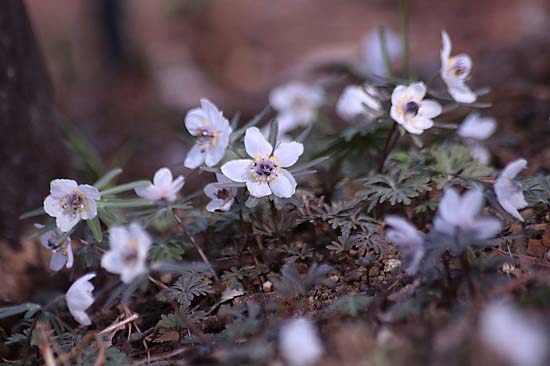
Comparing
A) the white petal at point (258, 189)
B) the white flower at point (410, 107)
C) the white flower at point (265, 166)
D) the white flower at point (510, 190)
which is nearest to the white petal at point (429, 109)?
the white flower at point (410, 107)

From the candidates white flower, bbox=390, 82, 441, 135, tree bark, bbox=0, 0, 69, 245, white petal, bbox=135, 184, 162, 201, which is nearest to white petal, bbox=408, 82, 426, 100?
white flower, bbox=390, 82, 441, 135

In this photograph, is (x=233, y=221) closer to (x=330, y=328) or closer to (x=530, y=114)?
(x=330, y=328)

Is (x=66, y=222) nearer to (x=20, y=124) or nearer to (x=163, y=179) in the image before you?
(x=163, y=179)

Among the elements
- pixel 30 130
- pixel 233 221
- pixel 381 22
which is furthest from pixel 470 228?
pixel 381 22

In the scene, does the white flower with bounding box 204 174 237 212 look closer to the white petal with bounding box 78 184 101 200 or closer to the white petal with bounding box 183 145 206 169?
the white petal with bounding box 183 145 206 169

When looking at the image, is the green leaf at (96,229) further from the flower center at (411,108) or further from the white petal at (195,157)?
the flower center at (411,108)

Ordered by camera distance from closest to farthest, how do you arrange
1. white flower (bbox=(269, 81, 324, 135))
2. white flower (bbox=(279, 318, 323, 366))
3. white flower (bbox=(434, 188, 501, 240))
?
white flower (bbox=(279, 318, 323, 366)), white flower (bbox=(434, 188, 501, 240)), white flower (bbox=(269, 81, 324, 135))
